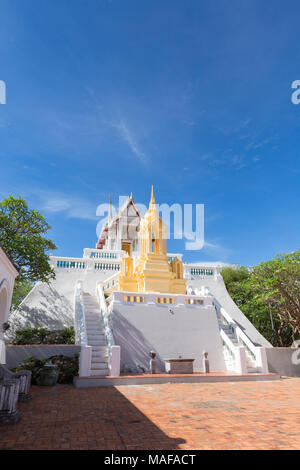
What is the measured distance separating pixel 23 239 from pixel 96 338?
6.66 metres

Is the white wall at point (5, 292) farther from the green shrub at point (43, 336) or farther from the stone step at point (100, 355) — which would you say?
the green shrub at point (43, 336)

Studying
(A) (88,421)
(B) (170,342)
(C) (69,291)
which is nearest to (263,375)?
(B) (170,342)

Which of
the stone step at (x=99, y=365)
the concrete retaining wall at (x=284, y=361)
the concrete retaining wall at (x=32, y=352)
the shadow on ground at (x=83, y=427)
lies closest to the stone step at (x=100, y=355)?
the stone step at (x=99, y=365)

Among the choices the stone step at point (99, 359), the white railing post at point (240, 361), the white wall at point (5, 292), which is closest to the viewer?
the white wall at point (5, 292)

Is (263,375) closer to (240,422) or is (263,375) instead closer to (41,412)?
(240,422)

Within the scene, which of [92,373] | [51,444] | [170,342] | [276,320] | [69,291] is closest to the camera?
[51,444]

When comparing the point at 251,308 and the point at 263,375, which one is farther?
the point at 251,308

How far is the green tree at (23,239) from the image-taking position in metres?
14.7

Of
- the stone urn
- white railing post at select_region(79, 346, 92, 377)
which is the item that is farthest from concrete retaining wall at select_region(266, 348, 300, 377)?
the stone urn

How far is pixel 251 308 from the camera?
21641mm

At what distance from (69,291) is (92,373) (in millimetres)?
9822

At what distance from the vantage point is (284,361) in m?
13.0

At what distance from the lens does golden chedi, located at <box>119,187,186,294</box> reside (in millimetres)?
16688

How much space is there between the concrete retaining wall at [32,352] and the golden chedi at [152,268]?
19.8ft
